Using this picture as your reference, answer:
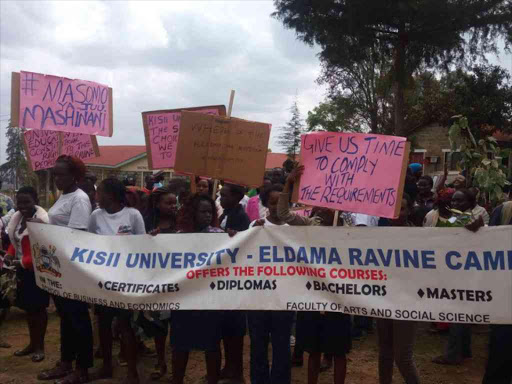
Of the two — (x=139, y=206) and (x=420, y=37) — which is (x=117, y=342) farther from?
(x=420, y=37)

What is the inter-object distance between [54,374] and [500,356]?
3.71 m

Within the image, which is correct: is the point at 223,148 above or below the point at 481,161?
below

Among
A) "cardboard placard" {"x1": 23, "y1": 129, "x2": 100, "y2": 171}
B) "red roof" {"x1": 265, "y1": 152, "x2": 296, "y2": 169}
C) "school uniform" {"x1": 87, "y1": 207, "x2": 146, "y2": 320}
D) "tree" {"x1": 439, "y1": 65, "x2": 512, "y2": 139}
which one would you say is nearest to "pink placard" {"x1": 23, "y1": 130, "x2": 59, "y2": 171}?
"cardboard placard" {"x1": 23, "y1": 129, "x2": 100, "y2": 171}

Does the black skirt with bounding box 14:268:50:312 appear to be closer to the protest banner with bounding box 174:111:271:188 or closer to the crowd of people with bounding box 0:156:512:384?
the crowd of people with bounding box 0:156:512:384

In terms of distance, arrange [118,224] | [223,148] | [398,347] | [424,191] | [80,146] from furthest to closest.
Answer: [424,191] < [80,146] < [223,148] < [118,224] < [398,347]

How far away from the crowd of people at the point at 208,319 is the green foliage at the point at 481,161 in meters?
0.95

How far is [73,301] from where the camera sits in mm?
4520

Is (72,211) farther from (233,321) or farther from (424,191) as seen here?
(424,191)

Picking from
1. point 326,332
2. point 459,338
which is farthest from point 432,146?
point 326,332

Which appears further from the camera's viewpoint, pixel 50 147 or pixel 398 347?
pixel 50 147

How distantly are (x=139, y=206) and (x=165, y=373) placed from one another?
171 centimetres

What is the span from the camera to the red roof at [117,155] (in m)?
41.0

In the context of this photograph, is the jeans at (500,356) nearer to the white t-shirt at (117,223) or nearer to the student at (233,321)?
the student at (233,321)

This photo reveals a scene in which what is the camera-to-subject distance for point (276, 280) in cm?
388
